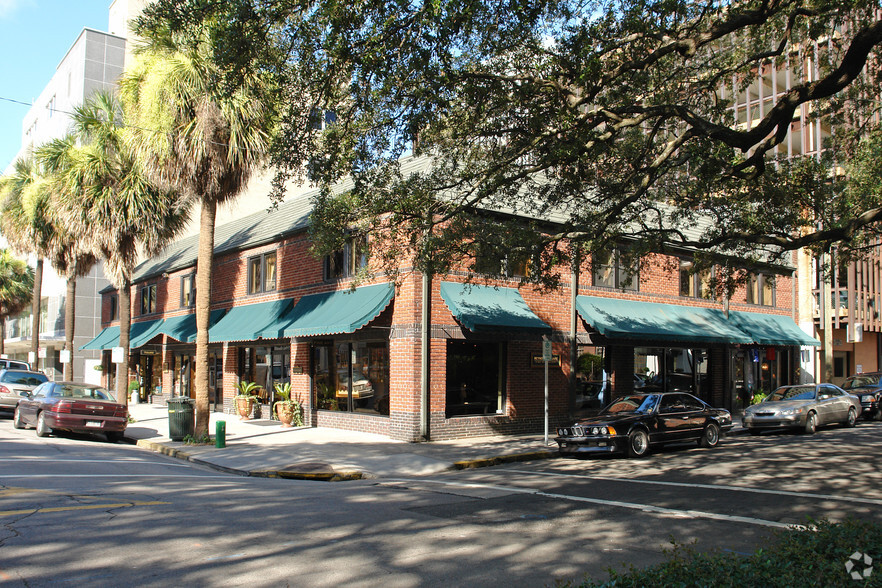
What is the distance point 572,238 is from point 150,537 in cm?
966

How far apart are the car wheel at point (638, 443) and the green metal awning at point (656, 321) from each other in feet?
15.0

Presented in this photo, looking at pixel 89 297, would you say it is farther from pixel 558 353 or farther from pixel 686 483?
pixel 686 483

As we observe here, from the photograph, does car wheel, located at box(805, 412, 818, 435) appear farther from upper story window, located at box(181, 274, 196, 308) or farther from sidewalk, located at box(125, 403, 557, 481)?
upper story window, located at box(181, 274, 196, 308)

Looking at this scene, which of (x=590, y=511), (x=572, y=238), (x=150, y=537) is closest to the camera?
(x=150, y=537)

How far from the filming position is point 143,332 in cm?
3166

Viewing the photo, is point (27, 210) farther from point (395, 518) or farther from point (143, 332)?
point (395, 518)

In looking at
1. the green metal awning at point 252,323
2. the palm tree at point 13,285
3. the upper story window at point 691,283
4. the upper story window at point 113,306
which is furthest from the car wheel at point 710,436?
the palm tree at point 13,285

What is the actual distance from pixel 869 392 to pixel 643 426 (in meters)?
14.0

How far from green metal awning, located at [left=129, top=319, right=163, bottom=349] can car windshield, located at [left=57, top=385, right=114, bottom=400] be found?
9264mm

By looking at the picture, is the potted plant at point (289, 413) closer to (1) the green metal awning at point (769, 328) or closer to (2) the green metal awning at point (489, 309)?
(2) the green metal awning at point (489, 309)

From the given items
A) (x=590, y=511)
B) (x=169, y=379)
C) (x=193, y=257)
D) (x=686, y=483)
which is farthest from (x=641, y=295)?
(x=169, y=379)

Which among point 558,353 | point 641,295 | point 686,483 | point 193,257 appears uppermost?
point 193,257

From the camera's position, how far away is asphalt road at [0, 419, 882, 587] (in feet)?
20.0

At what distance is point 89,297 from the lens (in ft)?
155
